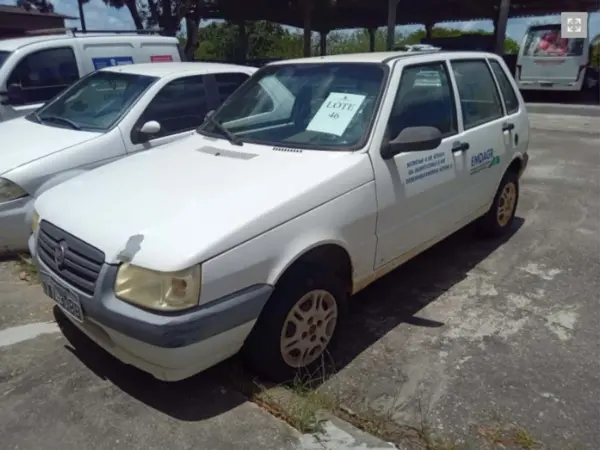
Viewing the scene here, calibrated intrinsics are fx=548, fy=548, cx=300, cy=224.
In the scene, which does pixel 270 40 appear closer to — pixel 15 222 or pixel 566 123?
pixel 566 123

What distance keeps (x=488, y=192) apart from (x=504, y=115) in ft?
2.44

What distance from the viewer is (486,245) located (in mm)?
5141

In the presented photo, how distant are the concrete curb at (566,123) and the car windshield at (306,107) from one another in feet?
30.3

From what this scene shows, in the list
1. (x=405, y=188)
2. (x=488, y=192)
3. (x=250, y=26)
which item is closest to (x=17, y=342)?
(x=405, y=188)

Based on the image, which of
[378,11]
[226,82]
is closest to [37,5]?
[378,11]

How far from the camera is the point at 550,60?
52.2ft

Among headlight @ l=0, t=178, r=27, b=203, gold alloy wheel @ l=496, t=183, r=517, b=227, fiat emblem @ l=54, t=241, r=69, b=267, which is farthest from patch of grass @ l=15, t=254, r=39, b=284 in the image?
gold alloy wheel @ l=496, t=183, r=517, b=227

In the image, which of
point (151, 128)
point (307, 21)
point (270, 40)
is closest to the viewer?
point (151, 128)

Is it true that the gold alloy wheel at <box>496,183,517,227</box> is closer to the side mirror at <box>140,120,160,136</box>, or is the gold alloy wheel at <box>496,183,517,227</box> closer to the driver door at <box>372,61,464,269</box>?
the driver door at <box>372,61,464,269</box>

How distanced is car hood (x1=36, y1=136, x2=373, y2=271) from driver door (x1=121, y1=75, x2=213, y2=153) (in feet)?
5.17

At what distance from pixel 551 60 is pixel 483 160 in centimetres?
1358

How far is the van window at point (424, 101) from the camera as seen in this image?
→ 357 centimetres

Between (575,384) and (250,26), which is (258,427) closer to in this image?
(575,384)

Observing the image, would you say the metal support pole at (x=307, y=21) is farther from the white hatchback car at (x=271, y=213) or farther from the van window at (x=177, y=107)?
the white hatchback car at (x=271, y=213)
